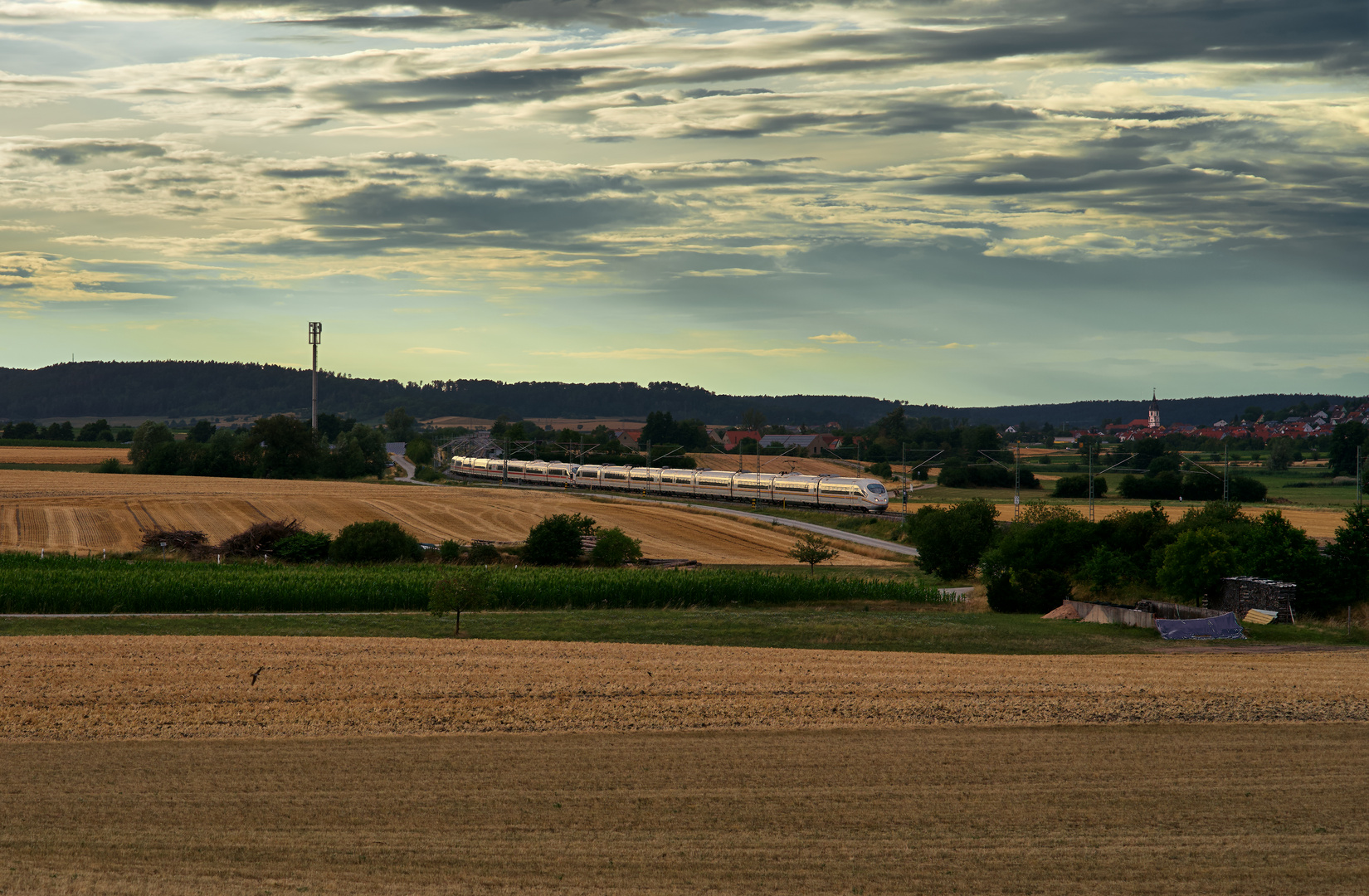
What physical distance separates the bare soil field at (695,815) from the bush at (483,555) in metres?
35.1

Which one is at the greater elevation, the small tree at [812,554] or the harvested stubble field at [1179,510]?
the harvested stubble field at [1179,510]

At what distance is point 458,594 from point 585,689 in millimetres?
12008

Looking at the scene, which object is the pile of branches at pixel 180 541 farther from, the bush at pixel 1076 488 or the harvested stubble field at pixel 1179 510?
the bush at pixel 1076 488

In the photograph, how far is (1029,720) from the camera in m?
24.9

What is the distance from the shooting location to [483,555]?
58.6m

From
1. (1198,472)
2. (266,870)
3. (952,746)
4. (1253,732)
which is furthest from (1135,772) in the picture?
(1198,472)

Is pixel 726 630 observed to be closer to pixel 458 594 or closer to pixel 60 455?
pixel 458 594

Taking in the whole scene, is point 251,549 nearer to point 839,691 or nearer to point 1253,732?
point 839,691

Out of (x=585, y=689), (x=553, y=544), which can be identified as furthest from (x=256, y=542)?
(x=585, y=689)

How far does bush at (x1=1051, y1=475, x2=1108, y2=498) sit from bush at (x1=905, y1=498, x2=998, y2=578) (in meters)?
61.6

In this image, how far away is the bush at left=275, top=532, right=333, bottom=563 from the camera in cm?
5581

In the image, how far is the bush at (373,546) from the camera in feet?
184

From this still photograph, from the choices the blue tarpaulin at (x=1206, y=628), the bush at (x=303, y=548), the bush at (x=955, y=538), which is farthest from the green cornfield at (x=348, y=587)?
the blue tarpaulin at (x=1206, y=628)

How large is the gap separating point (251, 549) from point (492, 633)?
2456 cm
